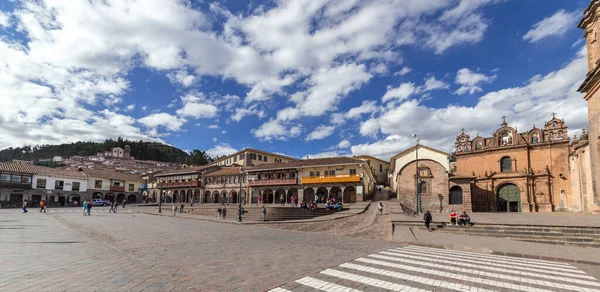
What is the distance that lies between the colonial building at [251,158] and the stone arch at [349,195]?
71.1 ft

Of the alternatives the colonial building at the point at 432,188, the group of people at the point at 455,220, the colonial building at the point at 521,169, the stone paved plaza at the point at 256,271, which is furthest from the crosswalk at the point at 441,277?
the colonial building at the point at 521,169

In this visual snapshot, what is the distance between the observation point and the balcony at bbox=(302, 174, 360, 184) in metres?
38.2

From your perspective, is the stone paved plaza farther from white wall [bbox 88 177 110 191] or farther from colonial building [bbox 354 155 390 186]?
white wall [bbox 88 177 110 191]

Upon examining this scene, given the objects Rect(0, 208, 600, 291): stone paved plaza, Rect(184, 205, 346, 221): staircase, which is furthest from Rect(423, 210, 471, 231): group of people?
Rect(184, 205, 346, 221): staircase

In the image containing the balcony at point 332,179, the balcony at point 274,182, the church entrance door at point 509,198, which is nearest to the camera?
the church entrance door at point 509,198

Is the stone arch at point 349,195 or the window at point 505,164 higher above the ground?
the window at point 505,164

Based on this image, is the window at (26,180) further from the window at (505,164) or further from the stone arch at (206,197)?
the window at (505,164)

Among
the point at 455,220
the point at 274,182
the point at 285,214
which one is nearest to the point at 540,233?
the point at 455,220

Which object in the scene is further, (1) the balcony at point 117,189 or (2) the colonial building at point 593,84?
(1) the balcony at point 117,189

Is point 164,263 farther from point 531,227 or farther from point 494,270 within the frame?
point 531,227

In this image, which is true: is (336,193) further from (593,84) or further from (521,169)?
(593,84)

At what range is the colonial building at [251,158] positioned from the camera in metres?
55.0

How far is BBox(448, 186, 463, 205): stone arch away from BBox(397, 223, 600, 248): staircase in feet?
55.0

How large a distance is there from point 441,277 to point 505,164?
37922 mm
